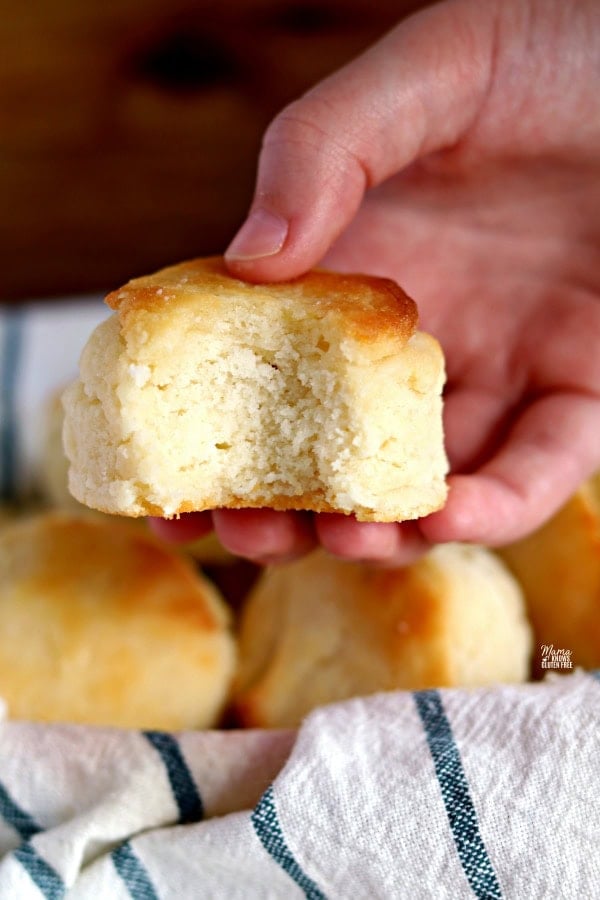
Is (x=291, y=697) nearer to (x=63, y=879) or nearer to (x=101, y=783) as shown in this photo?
(x=101, y=783)

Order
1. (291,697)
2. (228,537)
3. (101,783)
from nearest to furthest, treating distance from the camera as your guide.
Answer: (101,783) → (228,537) → (291,697)

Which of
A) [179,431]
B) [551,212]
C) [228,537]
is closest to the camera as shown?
[179,431]

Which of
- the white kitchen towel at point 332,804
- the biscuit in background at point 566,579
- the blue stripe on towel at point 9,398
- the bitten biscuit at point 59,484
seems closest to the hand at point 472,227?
the biscuit in background at point 566,579

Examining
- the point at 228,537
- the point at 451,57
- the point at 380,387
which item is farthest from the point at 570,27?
the point at 228,537

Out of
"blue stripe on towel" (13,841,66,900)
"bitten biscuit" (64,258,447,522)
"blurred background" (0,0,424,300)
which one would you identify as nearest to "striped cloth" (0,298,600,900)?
"blue stripe on towel" (13,841,66,900)

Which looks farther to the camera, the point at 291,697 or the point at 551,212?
the point at 551,212

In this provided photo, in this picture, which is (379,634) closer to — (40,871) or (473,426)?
(473,426)

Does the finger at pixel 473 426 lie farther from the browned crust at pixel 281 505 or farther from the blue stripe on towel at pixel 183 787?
the blue stripe on towel at pixel 183 787
